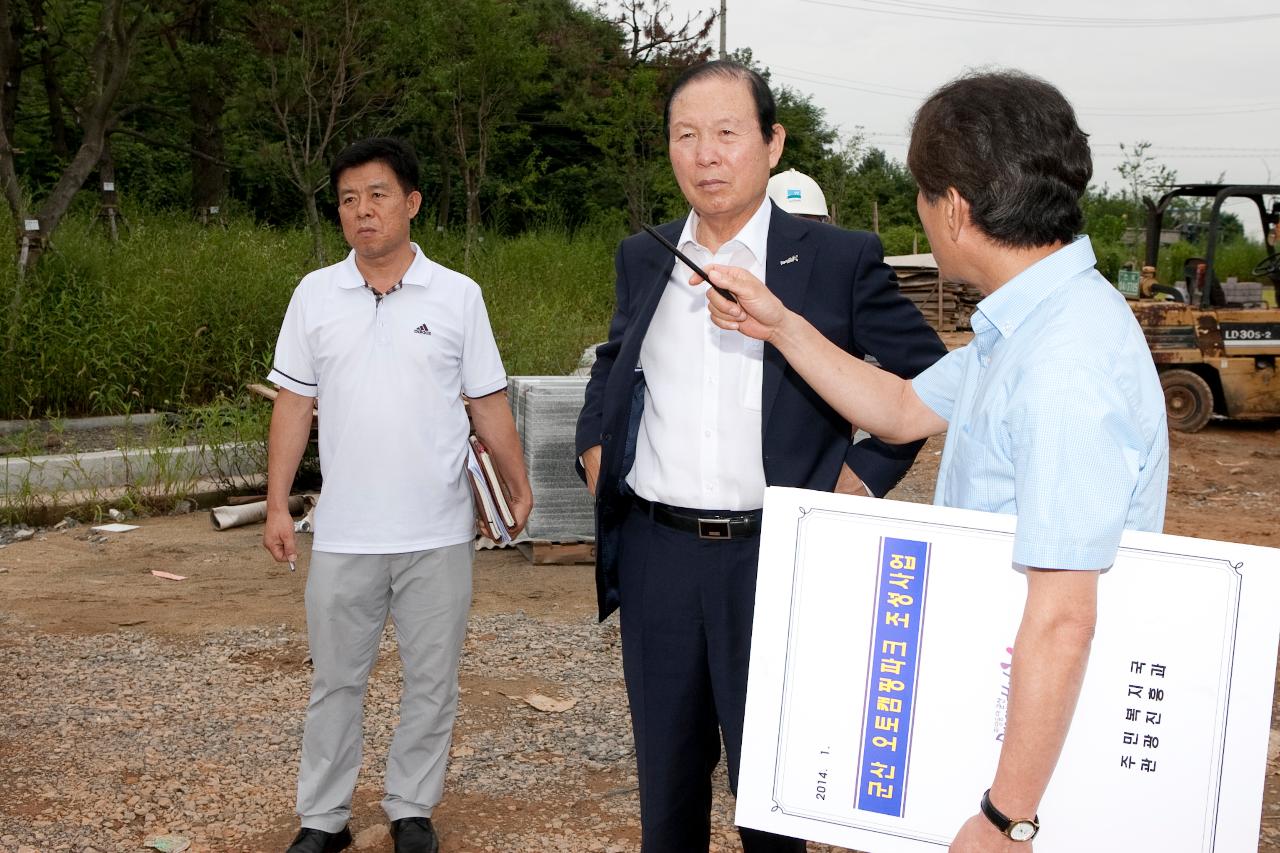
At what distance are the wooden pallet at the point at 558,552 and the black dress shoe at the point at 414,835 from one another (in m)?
3.44

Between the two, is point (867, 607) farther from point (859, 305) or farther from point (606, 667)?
point (606, 667)

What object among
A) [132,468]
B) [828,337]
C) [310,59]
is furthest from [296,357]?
[310,59]

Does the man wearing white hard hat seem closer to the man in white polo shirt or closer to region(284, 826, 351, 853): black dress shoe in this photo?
the man in white polo shirt

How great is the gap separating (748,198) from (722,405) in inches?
18.9

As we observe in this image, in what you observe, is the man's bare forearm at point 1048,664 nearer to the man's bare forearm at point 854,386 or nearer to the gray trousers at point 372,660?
the man's bare forearm at point 854,386

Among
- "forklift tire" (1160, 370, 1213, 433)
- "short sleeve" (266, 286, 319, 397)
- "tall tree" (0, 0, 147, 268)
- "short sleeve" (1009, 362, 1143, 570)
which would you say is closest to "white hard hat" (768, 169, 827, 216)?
"short sleeve" (266, 286, 319, 397)

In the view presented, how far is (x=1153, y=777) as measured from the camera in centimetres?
175

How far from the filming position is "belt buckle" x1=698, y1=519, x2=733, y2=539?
8.96 ft

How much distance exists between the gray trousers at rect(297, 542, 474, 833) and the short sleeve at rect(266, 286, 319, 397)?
51 centimetres

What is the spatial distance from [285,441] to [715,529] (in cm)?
160

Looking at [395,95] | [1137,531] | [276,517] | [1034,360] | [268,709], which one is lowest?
[268,709]

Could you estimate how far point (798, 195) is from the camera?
25.8ft

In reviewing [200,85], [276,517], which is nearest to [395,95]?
[200,85]

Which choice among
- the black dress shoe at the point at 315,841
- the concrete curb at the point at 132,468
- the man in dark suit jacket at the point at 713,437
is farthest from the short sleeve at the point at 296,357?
the concrete curb at the point at 132,468
